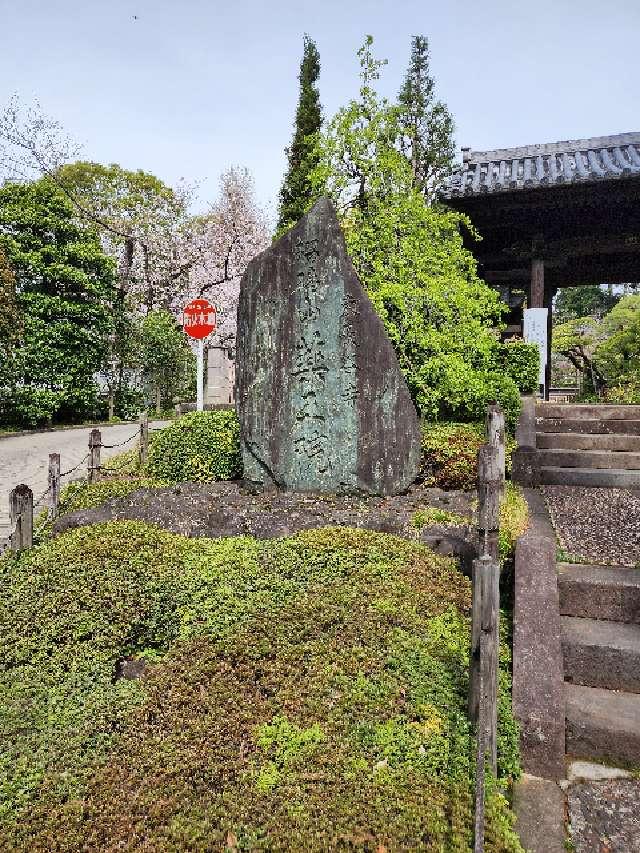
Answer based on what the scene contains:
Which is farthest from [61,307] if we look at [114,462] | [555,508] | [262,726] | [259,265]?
[262,726]

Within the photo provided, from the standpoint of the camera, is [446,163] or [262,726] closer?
[262,726]

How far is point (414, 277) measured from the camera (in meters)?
10.2

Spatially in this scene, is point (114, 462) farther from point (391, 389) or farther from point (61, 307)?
point (61, 307)

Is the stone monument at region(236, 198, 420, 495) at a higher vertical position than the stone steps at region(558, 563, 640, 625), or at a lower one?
higher

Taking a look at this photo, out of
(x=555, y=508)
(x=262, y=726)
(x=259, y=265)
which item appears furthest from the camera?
(x=259, y=265)

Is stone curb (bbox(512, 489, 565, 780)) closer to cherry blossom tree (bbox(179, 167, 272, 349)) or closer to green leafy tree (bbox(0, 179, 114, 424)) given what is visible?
green leafy tree (bbox(0, 179, 114, 424))

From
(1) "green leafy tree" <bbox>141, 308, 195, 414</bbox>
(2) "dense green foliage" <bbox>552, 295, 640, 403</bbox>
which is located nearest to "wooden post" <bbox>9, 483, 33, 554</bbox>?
(2) "dense green foliage" <bbox>552, 295, 640, 403</bbox>

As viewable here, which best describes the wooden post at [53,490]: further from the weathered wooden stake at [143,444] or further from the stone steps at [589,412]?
the stone steps at [589,412]

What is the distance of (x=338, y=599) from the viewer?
14.1 ft

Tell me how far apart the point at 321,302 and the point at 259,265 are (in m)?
1.11

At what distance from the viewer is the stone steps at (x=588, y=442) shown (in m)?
8.50

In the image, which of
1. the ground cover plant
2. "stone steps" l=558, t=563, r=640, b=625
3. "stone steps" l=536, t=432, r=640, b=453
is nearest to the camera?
the ground cover plant

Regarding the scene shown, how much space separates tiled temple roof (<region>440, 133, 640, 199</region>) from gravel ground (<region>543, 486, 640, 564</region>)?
6763mm

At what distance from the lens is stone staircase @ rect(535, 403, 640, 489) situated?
314 inches
